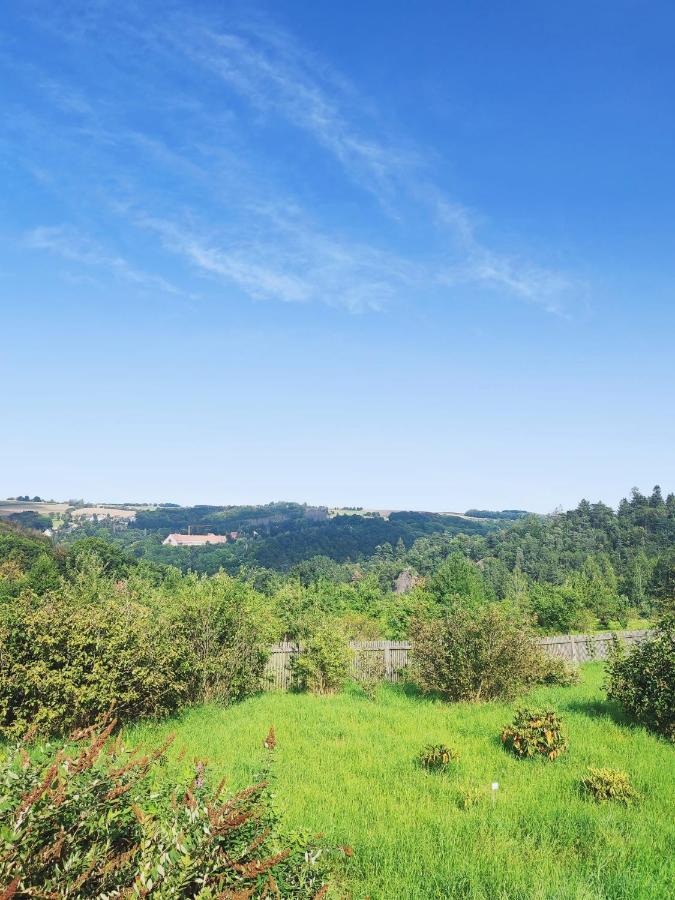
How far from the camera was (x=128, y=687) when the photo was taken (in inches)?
395

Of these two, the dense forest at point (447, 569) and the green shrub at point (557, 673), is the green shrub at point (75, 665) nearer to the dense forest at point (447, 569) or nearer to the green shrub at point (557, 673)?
the dense forest at point (447, 569)

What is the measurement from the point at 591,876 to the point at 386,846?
5.96 feet

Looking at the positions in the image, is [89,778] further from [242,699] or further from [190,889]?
[242,699]

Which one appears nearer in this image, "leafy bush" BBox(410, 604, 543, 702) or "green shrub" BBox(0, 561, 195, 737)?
"green shrub" BBox(0, 561, 195, 737)

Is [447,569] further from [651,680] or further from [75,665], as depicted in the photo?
[75,665]

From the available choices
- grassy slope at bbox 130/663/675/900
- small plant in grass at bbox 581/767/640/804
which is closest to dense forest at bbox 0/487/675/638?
grassy slope at bbox 130/663/675/900

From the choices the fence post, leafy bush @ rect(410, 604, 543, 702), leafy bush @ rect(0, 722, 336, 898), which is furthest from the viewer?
the fence post

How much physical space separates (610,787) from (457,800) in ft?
5.83

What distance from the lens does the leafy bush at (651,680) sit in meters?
8.89

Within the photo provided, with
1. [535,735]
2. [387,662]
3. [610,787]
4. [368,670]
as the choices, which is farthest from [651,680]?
[387,662]

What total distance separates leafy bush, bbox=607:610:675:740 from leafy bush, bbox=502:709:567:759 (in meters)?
2.08

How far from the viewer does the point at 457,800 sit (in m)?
6.32

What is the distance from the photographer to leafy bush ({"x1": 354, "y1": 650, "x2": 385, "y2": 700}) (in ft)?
44.7

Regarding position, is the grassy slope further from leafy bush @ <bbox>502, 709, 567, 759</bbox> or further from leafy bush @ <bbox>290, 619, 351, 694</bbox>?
leafy bush @ <bbox>290, 619, 351, 694</bbox>
